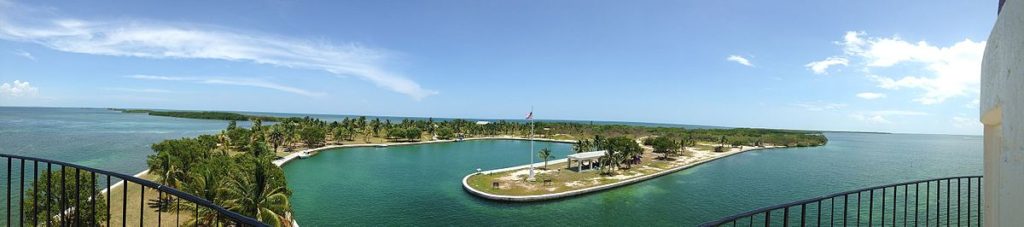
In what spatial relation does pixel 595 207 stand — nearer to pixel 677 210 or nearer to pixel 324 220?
pixel 677 210

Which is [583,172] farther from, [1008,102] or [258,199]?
[1008,102]

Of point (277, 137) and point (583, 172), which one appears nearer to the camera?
point (583, 172)

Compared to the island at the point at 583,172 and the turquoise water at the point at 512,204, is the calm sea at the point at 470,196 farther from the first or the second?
the island at the point at 583,172

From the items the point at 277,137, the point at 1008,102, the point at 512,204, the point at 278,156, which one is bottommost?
the point at 512,204

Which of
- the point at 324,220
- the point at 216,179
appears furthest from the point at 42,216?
the point at 324,220

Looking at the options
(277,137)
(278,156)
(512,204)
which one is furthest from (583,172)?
(277,137)

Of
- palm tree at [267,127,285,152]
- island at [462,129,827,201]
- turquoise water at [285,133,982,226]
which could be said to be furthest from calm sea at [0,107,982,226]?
palm tree at [267,127,285,152]

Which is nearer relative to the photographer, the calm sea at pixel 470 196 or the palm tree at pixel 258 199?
the palm tree at pixel 258 199

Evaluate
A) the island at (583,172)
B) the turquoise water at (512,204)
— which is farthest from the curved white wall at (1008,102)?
the island at (583,172)
